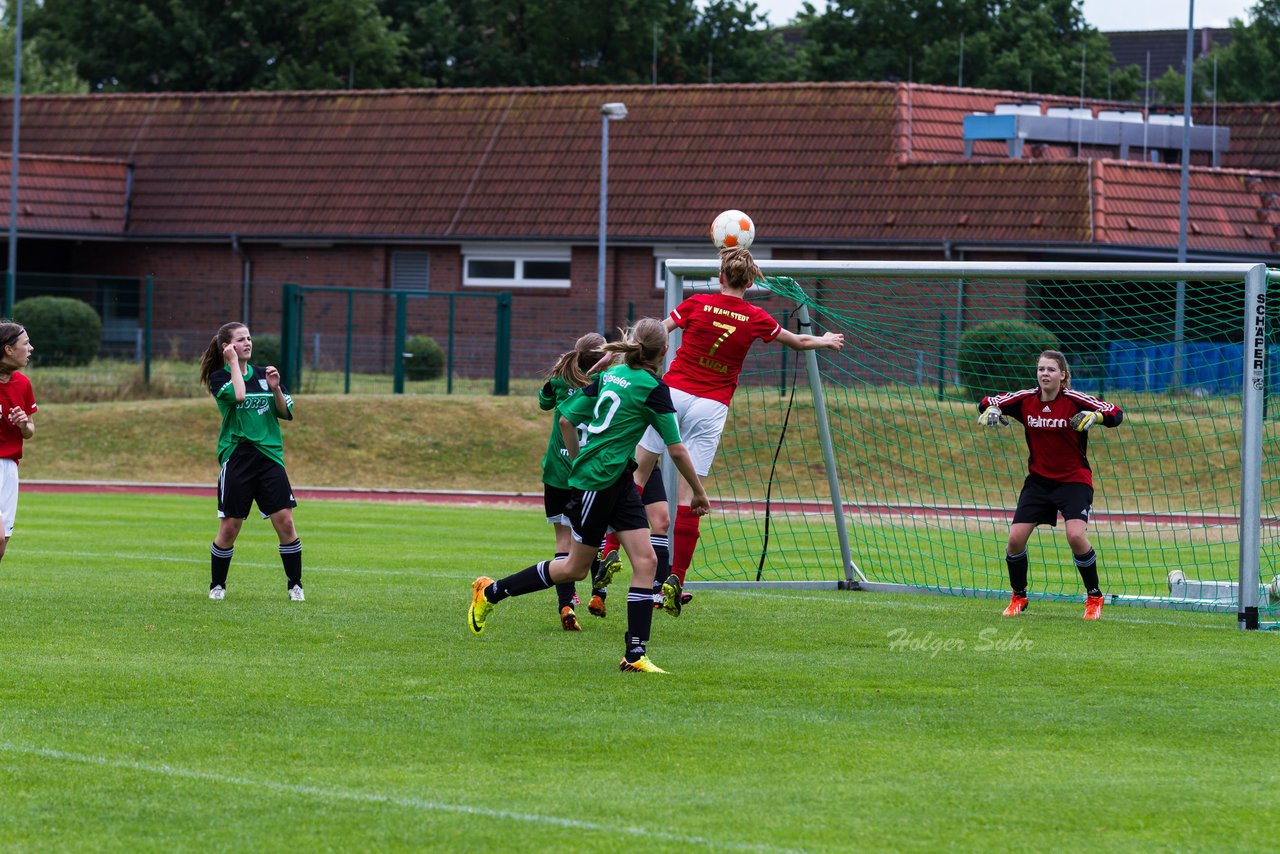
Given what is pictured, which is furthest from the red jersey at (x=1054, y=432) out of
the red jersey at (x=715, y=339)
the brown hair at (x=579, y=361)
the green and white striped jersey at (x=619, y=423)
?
the green and white striped jersey at (x=619, y=423)

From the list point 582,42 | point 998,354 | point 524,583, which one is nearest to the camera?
point 524,583

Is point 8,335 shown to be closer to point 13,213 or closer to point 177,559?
point 177,559

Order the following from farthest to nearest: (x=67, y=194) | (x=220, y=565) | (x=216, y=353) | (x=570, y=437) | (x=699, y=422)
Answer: (x=67, y=194), (x=220, y=565), (x=216, y=353), (x=699, y=422), (x=570, y=437)

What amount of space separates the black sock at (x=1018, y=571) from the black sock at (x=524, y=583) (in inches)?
147

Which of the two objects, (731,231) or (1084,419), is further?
(731,231)

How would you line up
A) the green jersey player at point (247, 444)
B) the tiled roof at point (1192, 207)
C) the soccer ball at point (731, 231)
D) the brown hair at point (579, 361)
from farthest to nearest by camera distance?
the tiled roof at point (1192, 207)
the soccer ball at point (731, 231)
the green jersey player at point (247, 444)
the brown hair at point (579, 361)

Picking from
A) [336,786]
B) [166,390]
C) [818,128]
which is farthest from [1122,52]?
[336,786]

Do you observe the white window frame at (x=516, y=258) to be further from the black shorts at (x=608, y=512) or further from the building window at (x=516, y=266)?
the black shorts at (x=608, y=512)

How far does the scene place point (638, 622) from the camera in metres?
9.14

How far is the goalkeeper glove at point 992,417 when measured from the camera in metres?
11.7

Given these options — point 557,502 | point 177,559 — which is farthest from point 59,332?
point 557,502

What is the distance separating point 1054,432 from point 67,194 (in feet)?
105

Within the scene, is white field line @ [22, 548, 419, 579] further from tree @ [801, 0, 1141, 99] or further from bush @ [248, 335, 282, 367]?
tree @ [801, 0, 1141, 99]

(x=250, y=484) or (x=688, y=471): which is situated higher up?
(x=688, y=471)
